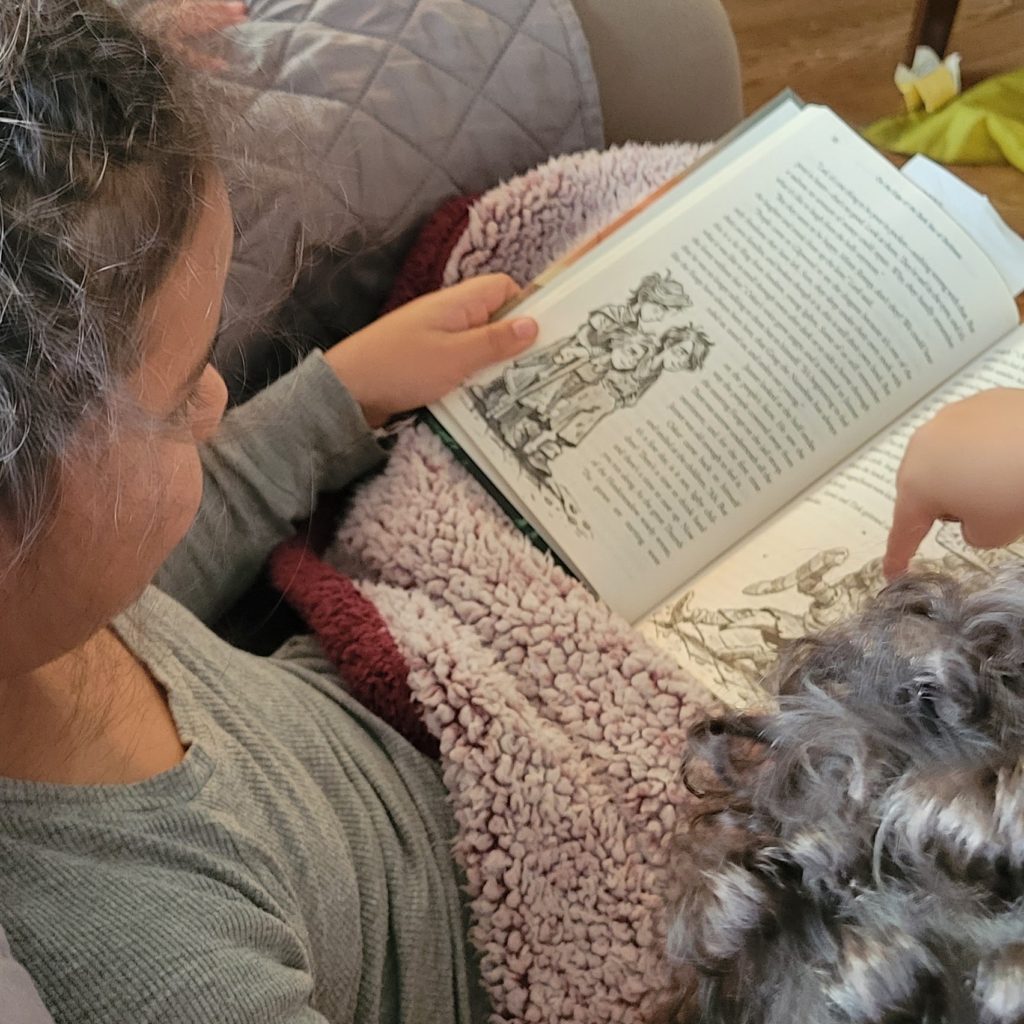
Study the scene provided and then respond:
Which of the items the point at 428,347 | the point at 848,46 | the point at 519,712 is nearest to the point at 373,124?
the point at 428,347

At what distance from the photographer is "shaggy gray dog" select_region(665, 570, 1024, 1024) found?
0.98 feet

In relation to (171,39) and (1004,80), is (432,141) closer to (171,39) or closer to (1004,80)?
(171,39)

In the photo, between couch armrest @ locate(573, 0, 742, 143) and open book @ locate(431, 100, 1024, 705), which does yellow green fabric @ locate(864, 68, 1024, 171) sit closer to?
couch armrest @ locate(573, 0, 742, 143)

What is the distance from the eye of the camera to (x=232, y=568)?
2.21 feet

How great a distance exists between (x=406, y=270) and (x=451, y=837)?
37cm

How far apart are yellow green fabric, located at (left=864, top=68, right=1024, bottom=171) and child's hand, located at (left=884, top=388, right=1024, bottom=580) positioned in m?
0.81

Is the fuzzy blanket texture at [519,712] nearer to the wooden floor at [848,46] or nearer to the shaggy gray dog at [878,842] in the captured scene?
the shaggy gray dog at [878,842]

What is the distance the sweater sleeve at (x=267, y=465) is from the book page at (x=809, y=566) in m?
0.23

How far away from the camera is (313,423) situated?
68 cm

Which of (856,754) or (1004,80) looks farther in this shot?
(1004,80)

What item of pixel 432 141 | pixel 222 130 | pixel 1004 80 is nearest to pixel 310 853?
pixel 222 130

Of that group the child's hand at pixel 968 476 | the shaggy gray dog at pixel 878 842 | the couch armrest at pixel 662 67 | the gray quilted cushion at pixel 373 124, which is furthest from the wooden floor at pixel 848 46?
the shaggy gray dog at pixel 878 842

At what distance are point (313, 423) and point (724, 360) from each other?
0.84ft

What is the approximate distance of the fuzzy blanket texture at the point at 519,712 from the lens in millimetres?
554
